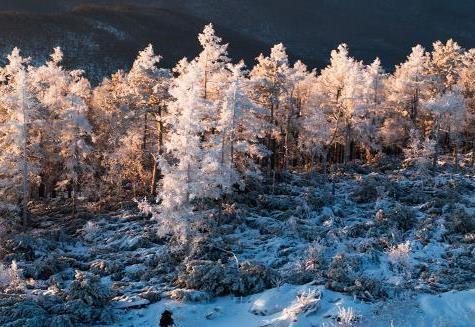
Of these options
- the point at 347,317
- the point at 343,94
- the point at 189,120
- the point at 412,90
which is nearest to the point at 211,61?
the point at 343,94

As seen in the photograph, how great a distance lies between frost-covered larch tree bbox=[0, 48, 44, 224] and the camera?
103 feet

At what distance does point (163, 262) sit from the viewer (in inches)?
984

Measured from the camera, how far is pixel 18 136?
31.6 meters

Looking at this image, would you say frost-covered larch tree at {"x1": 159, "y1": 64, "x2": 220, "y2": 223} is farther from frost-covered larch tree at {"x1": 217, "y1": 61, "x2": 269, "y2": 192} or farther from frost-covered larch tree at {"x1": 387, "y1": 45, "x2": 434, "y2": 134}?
frost-covered larch tree at {"x1": 387, "y1": 45, "x2": 434, "y2": 134}

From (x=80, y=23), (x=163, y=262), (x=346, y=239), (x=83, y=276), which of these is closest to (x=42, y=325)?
(x=83, y=276)

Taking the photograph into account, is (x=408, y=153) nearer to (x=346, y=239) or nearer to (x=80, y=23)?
(x=346, y=239)

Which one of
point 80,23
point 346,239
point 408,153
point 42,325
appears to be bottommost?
point 42,325

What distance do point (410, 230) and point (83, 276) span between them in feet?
55.3

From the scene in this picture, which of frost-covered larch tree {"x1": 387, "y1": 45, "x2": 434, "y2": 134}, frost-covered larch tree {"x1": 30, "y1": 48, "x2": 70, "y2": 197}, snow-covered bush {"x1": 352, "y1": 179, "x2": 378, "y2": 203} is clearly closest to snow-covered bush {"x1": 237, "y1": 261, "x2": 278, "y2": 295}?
snow-covered bush {"x1": 352, "y1": 179, "x2": 378, "y2": 203}

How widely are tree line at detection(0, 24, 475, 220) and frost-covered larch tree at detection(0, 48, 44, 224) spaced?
7 cm

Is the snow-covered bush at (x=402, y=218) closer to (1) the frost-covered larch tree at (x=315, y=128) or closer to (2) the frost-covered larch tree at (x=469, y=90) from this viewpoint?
(1) the frost-covered larch tree at (x=315, y=128)

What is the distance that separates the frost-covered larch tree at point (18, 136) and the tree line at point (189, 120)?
73 mm

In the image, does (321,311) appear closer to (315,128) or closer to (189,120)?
(189,120)

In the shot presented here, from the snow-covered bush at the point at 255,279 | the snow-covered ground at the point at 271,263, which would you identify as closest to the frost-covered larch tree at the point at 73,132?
the snow-covered ground at the point at 271,263
